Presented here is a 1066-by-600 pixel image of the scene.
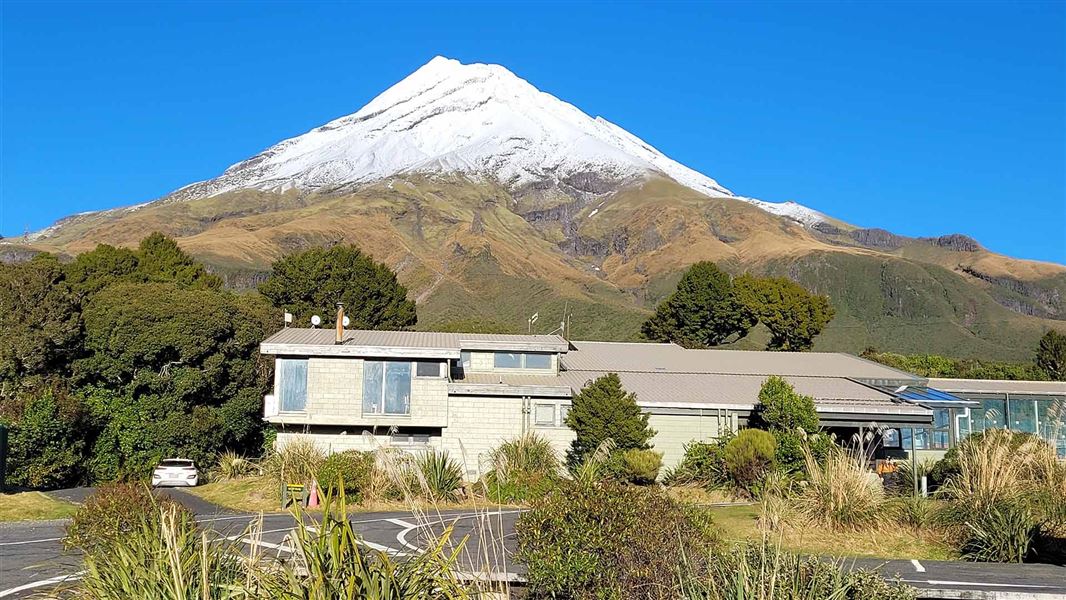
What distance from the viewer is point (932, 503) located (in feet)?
54.7

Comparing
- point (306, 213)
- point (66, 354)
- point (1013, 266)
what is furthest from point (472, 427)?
point (1013, 266)

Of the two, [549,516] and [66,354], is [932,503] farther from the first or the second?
[66,354]

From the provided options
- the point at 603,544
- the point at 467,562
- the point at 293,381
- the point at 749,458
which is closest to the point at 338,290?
the point at 293,381

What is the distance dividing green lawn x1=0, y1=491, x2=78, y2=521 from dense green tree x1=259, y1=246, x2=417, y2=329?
30.5 metres

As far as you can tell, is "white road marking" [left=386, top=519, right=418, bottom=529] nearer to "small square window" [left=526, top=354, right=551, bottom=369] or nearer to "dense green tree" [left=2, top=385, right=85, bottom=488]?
"small square window" [left=526, top=354, right=551, bottom=369]

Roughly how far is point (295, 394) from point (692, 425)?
1210 centimetres

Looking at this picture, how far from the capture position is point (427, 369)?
30.4m

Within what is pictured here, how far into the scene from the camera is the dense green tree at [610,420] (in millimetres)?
26953

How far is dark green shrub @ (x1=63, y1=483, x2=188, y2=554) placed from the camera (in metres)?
9.77

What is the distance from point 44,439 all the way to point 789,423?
2089cm

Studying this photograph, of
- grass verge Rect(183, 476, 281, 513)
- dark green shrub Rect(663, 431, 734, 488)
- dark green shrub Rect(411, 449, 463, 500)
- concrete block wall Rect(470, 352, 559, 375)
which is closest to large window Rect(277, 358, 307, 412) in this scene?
grass verge Rect(183, 476, 281, 513)

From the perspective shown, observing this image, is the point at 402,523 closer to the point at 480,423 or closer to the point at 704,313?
the point at 480,423

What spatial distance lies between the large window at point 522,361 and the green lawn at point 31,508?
45.8 ft

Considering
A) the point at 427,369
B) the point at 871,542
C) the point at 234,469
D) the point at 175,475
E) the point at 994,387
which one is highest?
the point at 427,369
